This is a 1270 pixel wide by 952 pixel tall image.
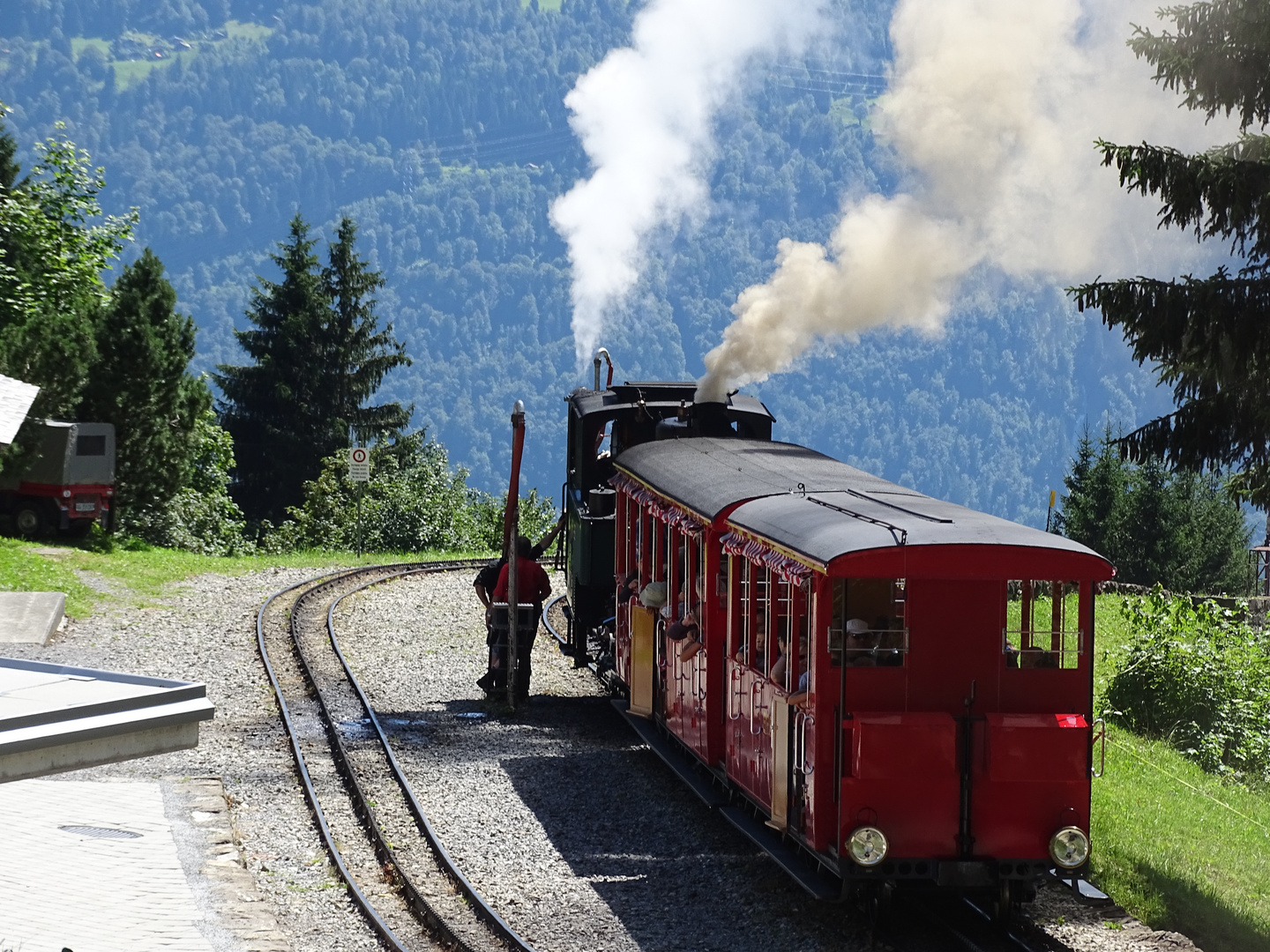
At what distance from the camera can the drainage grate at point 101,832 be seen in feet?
36.7

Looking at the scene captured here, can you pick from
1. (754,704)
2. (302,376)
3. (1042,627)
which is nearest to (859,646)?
(1042,627)

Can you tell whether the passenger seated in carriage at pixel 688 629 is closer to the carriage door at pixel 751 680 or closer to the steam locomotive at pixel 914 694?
the carriage door at pixel 751 680

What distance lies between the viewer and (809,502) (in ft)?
33.3

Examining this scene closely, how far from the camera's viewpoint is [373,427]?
5931 cm

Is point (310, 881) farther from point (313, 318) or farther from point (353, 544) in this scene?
point (313, 318)

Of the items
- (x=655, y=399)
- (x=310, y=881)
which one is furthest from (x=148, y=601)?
(x=310, y=881)

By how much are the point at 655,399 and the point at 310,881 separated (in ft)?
23.9

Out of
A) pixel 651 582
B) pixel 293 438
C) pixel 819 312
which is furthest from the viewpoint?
pixel 293 438

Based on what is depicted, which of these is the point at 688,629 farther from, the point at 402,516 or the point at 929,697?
the point at 402,516

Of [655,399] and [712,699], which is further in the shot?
[655,399]

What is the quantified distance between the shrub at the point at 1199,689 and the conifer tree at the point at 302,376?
1665 inches

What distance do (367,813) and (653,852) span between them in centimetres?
226

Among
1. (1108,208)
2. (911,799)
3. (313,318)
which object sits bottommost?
(911,799)

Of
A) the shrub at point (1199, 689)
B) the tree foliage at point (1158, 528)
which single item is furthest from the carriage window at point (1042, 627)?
the tree foliage at point (1158, 528)
